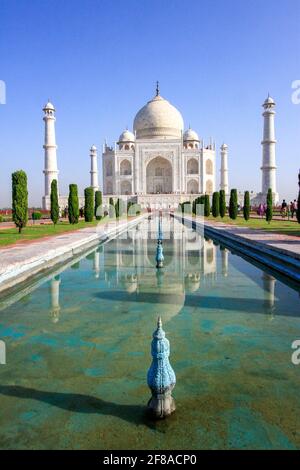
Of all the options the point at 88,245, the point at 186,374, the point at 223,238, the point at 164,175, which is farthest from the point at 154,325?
the point at 164,175

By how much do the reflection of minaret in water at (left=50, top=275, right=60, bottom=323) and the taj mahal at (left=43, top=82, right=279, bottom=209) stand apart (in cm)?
3223

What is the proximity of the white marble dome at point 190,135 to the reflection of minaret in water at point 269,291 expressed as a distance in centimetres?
4146

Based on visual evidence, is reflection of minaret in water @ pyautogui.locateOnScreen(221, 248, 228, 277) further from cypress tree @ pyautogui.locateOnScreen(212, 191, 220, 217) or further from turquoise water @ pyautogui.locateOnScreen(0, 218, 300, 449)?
cypress tree @ pyautogui.locateOnScreen(212, 191, 220, 217)

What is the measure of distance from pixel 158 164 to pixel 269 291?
40508mm

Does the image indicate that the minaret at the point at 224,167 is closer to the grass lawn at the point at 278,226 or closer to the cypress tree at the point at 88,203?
the cypress tree at the point at 88,203

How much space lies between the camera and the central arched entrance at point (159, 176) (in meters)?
44.2

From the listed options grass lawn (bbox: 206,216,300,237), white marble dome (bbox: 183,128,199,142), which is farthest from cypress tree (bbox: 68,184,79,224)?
white marble dome (bbox: 183,128,199,142)

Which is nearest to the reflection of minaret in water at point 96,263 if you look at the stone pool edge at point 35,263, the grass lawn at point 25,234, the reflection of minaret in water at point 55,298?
the stone pool edge at point 35,263

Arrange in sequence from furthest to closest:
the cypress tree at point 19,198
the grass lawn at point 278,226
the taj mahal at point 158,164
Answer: the taj mahal at point 158,164
the cypress tree at point 19,198
the grass lawn at point 278,226

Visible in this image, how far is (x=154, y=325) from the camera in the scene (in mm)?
3490

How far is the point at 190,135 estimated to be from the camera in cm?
4581

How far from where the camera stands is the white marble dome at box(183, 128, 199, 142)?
45.7m

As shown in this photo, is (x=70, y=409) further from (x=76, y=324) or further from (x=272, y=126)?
(x=272, y=126)
